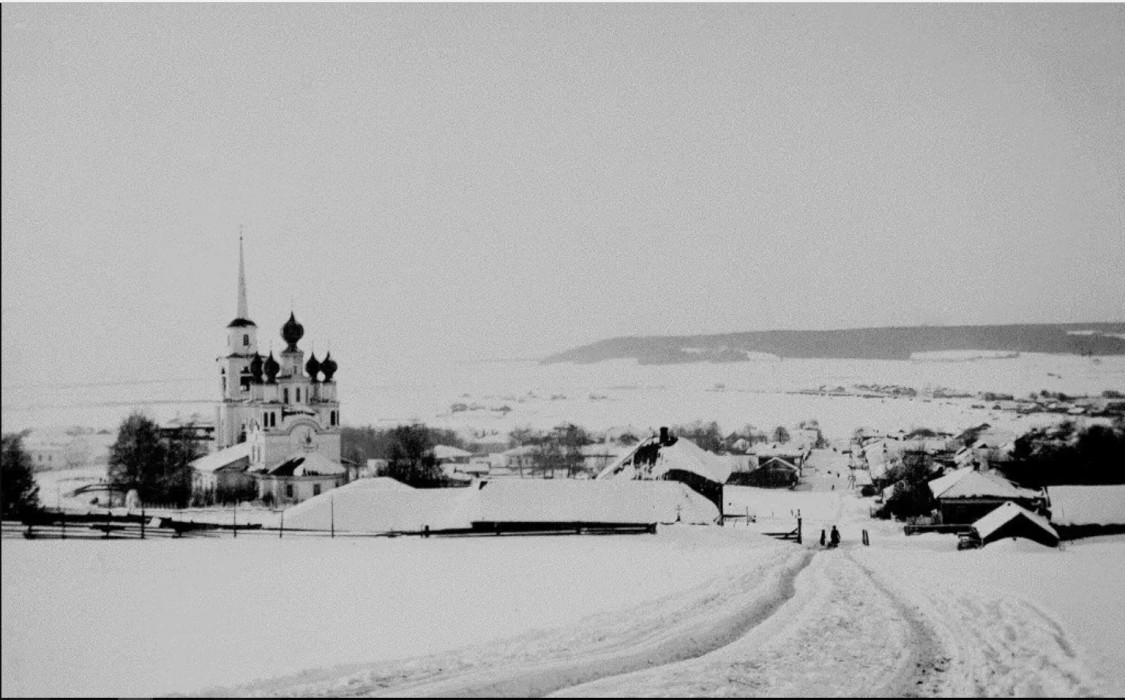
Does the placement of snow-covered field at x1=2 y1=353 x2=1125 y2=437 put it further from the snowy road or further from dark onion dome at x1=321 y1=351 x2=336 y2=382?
the snowy road

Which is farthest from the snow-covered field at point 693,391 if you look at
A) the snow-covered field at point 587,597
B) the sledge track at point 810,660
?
the sledge track at point 810,660

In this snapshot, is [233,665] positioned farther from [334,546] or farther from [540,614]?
[334,546]

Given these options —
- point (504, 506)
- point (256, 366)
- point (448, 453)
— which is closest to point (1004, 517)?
point (504, 506)

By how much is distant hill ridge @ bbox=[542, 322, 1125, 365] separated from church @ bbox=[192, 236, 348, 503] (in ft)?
10.9

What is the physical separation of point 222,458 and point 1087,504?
33.2ft

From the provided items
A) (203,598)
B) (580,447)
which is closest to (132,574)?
(203,598)

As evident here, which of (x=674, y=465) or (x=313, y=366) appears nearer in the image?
(x=313, y=366)

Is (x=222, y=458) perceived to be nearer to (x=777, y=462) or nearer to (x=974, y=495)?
(x=777, y=462)

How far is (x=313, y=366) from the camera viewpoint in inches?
444

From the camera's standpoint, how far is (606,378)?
33.6ft

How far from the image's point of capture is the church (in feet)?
36.8

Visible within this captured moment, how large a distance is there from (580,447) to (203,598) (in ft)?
21.0

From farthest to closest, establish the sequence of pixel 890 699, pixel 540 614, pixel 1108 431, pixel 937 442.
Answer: pixel 937 442, pixel 1108 431, pixel 540 614, pixel 890 699

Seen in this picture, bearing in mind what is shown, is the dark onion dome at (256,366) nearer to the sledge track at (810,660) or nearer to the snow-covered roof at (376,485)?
the snow-covered roof at (376,485)
